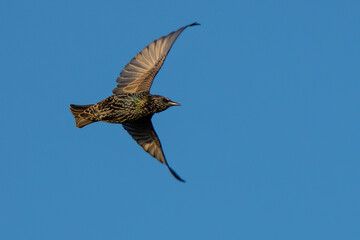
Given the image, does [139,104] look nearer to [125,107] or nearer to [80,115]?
[125,107]

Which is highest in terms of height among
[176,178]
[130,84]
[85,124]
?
[130,84]

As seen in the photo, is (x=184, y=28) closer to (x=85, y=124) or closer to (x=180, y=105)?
(x=180, y=105)

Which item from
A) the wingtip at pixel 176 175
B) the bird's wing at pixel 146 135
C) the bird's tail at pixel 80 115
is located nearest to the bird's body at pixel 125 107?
the bird's tail at pixel 80 115

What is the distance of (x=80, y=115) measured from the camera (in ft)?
55.9

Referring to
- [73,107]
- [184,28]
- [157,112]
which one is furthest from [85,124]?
[184,28]

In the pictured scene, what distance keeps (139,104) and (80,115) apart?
139 cm

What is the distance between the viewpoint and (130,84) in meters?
17.5

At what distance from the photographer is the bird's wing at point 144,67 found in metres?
17.4

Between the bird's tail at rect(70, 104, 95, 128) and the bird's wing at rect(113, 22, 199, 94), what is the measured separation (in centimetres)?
97

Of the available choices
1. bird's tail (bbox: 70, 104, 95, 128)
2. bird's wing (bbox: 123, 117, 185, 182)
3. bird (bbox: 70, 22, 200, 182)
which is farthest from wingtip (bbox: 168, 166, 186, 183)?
bird's tail (bbox: 70, 104, 95, 128)

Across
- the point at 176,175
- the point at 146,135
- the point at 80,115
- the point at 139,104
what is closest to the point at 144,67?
the point at 139,104

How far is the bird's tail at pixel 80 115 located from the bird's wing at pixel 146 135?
4.36ft

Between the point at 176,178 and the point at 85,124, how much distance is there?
266 cm

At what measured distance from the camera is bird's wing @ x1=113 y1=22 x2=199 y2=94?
684 inches
